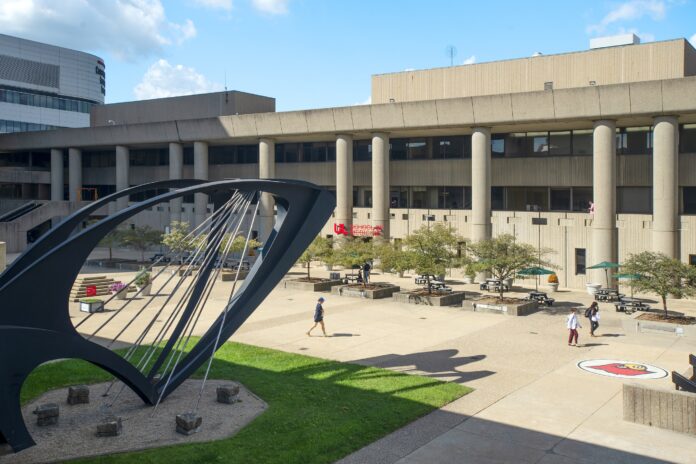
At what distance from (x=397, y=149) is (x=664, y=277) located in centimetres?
2858

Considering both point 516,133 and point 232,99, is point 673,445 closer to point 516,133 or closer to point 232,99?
point 516,133

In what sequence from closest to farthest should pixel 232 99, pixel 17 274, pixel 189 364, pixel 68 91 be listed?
pixel 17 274 → pixel 189 364 → pixel 232 99 → pixel 68 91

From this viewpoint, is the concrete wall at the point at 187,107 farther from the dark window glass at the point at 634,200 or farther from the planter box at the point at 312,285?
the dark window glass at the point at 634,200

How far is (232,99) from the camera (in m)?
64.4

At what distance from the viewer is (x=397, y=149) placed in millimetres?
54625

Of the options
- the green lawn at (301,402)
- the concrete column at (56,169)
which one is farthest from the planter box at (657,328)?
the concrete column at (56,169)

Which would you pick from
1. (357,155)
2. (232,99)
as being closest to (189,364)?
(357,155)

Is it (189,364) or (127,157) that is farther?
(127,157)

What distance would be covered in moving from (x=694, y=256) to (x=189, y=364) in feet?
104

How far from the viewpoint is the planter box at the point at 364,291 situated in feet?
123

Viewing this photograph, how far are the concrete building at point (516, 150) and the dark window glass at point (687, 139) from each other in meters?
0.06

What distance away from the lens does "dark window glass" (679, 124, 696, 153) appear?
135 feet

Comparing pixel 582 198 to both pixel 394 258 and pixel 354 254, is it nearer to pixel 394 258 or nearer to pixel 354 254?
pixel 394 258

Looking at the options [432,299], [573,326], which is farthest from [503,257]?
[573,326]
